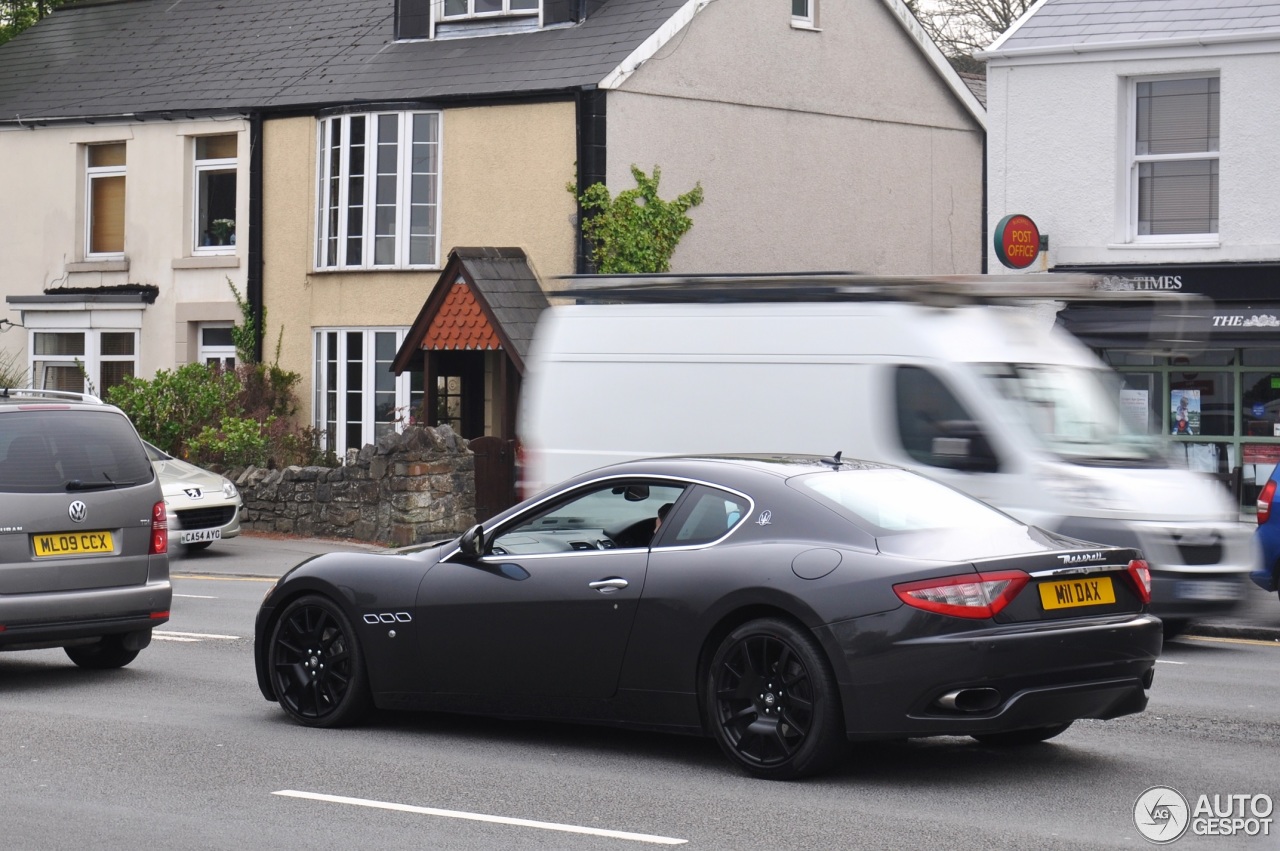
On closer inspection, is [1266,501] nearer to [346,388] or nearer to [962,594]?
[962,594]

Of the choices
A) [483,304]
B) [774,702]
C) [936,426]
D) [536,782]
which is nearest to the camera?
[774,702]

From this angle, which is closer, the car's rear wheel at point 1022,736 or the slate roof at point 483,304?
the car's rear wheel at point 1022,736

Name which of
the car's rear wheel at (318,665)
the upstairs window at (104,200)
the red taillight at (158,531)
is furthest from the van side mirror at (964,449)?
the upstairs window at (104,200)

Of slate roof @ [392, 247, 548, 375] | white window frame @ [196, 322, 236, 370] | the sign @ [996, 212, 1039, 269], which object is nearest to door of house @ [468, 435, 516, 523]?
slate roof @ [392, 247, 548, 375]

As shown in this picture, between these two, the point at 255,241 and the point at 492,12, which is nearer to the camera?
the point at 492,12

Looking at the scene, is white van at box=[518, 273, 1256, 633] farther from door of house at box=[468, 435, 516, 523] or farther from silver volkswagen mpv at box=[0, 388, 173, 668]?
door of house at box=[468, 435, 516, 523]

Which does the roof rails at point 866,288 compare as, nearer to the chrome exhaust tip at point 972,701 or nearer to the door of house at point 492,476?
the chrome exhaust tip at point 972,701

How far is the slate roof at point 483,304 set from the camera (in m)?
24.0

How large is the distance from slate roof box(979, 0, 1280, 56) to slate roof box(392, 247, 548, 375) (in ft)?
24.8

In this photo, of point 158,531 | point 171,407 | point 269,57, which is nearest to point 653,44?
point 269,57

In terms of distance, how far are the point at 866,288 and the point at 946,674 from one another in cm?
544

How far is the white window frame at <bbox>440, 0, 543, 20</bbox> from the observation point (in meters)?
26.3

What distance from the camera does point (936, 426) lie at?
39.1 ft

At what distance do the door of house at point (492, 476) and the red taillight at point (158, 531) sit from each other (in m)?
10.6
